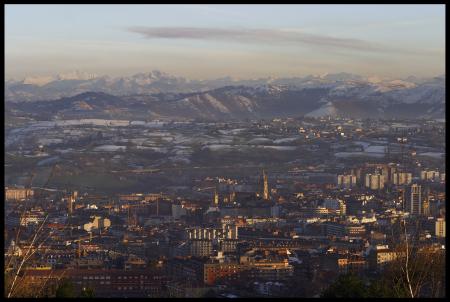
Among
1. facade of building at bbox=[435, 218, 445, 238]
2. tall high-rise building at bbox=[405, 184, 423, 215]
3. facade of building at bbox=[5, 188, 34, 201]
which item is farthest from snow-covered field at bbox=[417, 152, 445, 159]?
facade of building at bbox=[5, 188, 34, 201]

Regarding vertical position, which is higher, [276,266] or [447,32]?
[447,32]

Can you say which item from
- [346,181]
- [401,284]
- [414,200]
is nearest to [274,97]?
[346,181]

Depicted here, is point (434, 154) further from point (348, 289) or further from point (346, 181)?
point (348, 289)

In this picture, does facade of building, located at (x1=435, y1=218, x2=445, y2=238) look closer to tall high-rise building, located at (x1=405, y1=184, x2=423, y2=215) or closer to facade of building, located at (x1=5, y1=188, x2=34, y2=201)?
tall high-rise building, located at (x1=405, y1=184, x2=423, y2=215)

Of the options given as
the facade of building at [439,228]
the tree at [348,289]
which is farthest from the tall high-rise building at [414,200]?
the tree at [348,289]

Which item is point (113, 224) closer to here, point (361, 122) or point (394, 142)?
point (394, 142)

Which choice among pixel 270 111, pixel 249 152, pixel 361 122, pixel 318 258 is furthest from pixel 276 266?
pixel 270 111

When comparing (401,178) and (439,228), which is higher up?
(439,228)
